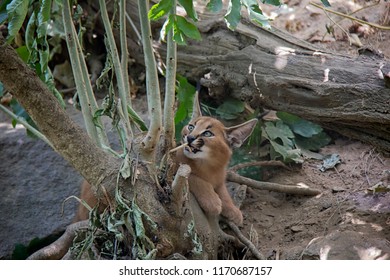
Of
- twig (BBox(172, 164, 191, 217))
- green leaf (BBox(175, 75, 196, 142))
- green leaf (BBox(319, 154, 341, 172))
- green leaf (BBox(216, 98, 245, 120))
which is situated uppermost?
twig (BBox(172, 164, 191, 217))

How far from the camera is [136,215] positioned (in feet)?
10.7

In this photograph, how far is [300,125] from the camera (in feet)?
16.4

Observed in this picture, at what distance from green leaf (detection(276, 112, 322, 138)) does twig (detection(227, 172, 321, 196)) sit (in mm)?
564

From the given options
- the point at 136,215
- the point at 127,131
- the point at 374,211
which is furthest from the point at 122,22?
the point at 374,211

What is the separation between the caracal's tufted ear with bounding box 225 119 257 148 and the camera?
4215mm

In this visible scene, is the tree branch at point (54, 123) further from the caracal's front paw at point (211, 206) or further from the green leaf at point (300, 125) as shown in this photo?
the green leaf at point (300, 125)

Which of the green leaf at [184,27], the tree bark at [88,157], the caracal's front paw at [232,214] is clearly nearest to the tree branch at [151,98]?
the tree bark at [88,157]

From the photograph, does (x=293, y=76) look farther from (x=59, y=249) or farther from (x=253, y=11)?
(x=59, y=249)

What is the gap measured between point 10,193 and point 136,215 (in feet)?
7.06

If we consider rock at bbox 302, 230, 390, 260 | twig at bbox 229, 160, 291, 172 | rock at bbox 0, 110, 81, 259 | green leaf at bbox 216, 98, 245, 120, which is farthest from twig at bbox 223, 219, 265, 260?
rock at bbox 0, 110, 81, 259

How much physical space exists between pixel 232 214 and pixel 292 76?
1.05 metres

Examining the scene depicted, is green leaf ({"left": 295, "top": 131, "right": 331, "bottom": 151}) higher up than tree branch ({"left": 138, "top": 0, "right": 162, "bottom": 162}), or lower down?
lower down

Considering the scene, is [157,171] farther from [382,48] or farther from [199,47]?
[382,48]

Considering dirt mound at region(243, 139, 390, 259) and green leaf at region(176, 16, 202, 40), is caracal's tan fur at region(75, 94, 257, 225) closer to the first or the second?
dirt mound at region(243, 139, 390, 259)
